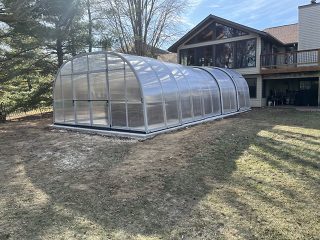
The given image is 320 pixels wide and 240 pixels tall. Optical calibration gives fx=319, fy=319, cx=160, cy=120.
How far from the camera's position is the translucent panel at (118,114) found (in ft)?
37.4

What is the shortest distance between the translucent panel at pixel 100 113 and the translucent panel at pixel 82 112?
367 millimetres

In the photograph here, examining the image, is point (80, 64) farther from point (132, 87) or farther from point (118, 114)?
point (132, 87)

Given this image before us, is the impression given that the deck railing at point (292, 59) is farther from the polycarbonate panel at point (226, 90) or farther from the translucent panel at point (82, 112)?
the translucent panel at point (82, 112)

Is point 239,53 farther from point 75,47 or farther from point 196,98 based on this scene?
point 75,47

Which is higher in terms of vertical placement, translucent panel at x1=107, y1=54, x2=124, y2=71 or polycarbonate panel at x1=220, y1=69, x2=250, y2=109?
translucent panel at x1=107, y1=54, x2=124, y2=71

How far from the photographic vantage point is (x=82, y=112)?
13094 mm

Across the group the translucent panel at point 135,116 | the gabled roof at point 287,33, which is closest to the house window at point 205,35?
the gabled roof at point 287,33

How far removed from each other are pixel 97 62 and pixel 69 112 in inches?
108

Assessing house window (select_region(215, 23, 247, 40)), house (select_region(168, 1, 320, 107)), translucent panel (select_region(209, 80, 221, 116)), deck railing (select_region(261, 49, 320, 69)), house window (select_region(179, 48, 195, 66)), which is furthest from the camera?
house window (select_region(179, 48, 195, 66))

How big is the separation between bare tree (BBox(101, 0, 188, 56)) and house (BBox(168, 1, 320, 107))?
479cm

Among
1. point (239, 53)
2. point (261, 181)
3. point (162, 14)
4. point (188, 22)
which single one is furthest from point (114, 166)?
point (188, 22)

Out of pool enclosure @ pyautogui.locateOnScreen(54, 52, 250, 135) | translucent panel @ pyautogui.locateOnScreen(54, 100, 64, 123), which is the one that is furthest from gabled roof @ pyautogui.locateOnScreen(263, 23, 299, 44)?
translucent panel @ pyautogui.locateOnScreen(54, 100, 64, 123)

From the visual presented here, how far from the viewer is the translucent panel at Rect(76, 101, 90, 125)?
12852 mm

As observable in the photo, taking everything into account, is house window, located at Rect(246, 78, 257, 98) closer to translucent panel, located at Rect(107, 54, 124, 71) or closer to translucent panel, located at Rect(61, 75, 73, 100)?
translucent panel, located at Rect(107, 54, 124, 71)
